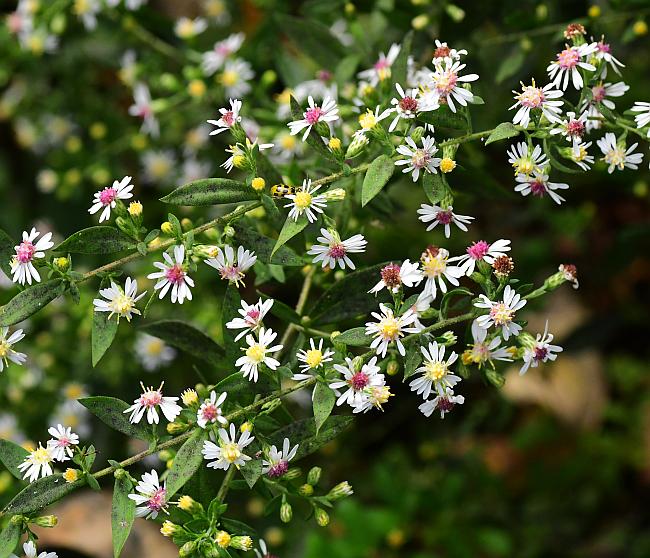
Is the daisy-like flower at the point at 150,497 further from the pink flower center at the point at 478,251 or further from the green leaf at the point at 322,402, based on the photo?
the pink flower center at the point at 478,251

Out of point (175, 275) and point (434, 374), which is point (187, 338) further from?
point (434, 374)

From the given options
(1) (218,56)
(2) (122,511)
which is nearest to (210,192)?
(2) (122,511)

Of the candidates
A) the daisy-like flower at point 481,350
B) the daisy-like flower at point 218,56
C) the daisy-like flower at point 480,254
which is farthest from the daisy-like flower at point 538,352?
the daisy-like flower at point 218,56

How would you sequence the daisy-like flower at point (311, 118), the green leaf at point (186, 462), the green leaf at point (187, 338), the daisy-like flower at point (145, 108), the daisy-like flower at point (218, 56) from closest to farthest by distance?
1. the green leaf at point (186, 462)
2. the daisy-like flower at point (311, 118)
3. the green leaf at point (187, 338)
4. the daisy-like flower at point (218, 56)
5. the daisy-like flower at point (145, 108)

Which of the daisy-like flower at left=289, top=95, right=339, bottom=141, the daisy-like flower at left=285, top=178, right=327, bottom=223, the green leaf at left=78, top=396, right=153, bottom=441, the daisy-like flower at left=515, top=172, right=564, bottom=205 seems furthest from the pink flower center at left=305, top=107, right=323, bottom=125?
the green leaf at left=78, top=396, right=153, bottom=441

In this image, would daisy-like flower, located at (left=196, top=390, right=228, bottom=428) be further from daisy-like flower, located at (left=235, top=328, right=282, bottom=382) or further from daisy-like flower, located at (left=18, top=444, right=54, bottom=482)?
daisy-like flower, located at (left=18, top=444, right=54, bottom=482)

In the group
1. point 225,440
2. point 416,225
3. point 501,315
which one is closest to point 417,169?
point 501,315
